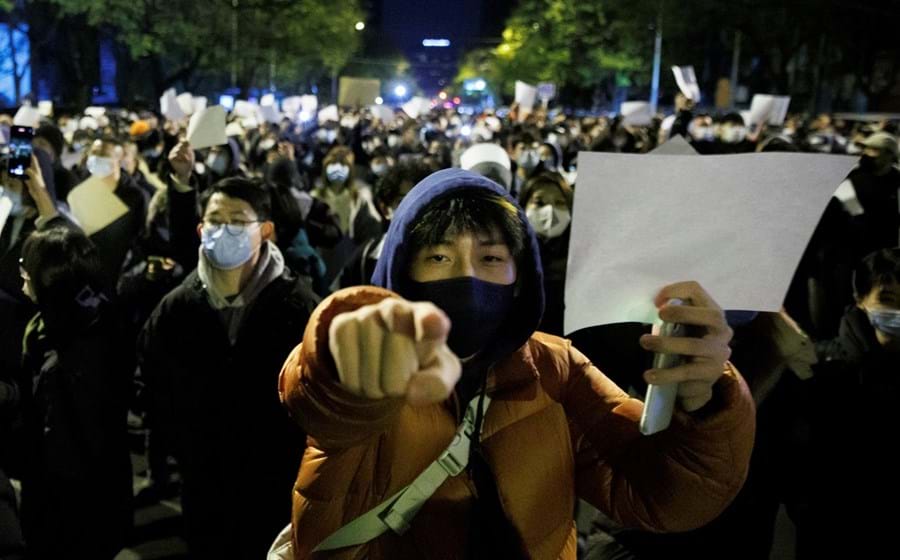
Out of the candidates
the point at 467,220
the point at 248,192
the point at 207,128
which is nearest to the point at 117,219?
the point at 207,128

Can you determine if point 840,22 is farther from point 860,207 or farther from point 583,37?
point 860,207

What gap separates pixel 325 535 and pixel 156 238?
4.28 m

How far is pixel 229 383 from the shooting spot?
10.9 feet

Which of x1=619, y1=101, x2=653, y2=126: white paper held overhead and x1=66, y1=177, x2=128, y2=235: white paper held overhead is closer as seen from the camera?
x1=66, y1=177, x2=128, y2=235: white paper held overhead

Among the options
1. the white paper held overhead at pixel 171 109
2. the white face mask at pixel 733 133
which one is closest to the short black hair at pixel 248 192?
the white paper held overhead at pixel 171 109

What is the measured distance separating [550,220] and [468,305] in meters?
3.30

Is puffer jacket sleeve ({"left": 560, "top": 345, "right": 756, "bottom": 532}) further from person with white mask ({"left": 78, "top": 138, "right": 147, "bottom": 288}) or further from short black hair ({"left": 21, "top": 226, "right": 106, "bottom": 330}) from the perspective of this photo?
person with white mask ({"left": 78, "top": 138, "right": 147, "bottom": 288})

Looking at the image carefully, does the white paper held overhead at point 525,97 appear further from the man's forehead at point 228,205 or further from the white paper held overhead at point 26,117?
the man's forehead at point 228,205

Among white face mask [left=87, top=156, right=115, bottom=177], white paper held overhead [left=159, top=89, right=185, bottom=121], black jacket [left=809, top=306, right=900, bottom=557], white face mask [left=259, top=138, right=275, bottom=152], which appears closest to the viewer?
black jacket [left=809, top=306, right=900, bottom=557]

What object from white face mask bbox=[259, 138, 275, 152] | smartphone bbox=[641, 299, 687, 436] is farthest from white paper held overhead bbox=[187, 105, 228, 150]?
white face mask bbox=[259, 138, 275, 152]

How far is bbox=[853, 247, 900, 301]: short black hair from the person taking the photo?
3.15m

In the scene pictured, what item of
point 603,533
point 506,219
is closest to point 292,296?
point 603,533

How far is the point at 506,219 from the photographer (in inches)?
72.9

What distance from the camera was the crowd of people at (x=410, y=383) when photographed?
1594mm
